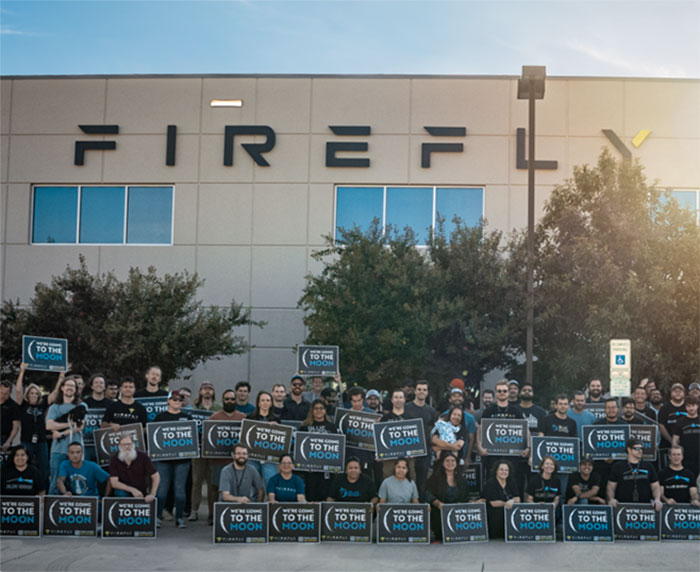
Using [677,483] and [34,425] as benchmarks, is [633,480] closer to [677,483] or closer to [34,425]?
[677,483]

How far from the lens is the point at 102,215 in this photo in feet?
83.3

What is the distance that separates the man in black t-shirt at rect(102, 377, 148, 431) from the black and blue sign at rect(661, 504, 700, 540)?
7199 mm

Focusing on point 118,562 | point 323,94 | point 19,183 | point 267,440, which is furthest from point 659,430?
point 19,183

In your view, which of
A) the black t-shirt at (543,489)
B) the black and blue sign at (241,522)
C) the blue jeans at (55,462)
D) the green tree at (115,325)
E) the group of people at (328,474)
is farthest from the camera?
the green tree at (115,325)

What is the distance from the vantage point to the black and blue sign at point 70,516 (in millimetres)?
10859

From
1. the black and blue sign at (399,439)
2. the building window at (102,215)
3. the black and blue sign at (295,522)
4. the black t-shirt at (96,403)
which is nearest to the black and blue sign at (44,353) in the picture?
the black t-shirt at (96,403)

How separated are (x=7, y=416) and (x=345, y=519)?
16.6ft

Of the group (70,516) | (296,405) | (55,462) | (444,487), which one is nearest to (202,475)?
(296,405)

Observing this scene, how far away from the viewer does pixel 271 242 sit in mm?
24656

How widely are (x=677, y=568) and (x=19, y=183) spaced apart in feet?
71.8

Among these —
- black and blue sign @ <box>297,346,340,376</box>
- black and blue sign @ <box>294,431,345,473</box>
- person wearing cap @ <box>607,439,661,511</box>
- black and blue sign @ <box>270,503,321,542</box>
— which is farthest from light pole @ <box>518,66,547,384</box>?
black and blue sign @ <box>270,503,321,542</box>

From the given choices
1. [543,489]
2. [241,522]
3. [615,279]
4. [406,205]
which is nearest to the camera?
[241,522]

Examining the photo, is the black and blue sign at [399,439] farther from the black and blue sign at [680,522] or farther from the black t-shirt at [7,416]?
the black t-shirt at [7,416]

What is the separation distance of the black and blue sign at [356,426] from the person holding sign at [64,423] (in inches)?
144
